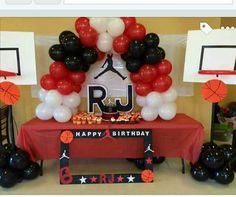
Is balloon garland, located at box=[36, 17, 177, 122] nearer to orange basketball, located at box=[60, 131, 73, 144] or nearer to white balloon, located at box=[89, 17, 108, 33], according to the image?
white balloon, located at box=[89, 17, 108, 33]

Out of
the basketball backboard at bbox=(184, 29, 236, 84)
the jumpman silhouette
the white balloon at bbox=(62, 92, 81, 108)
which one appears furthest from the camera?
the jumpman silhouette

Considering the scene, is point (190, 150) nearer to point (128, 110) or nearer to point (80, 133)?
point (128, 110)

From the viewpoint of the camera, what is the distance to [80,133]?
2115 millimetres

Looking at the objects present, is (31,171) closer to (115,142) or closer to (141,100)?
(115,142)

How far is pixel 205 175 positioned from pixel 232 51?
1130 millimetres

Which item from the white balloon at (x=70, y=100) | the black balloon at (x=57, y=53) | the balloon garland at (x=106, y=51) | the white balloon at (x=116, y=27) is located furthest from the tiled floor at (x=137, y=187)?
the white balloon at (x=116, y=27)

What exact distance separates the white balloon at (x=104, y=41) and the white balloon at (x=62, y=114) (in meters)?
0.68

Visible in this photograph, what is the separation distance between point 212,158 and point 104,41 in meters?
1.43

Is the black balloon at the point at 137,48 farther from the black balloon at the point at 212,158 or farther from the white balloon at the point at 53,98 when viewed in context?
the black balloon at the point at 212,158

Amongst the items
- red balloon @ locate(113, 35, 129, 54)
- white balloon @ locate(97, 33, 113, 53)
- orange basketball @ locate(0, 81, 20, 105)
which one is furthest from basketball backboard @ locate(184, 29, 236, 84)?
orange basketball @ locate(0, 81, 20, 105)

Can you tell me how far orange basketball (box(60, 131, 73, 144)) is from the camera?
2104 millimetres

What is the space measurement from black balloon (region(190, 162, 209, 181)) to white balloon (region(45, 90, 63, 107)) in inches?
55.5

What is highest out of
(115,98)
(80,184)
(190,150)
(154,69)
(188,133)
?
(154,69)

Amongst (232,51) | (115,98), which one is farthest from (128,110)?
(232,51)
